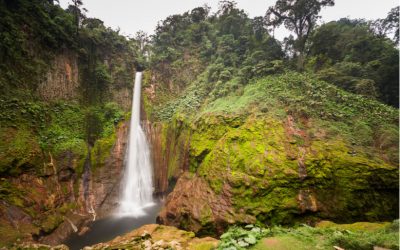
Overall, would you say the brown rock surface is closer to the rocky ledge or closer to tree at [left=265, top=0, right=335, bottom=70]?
the rocky ledge

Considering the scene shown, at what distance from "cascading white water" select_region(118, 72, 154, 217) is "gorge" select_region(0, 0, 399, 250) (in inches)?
3.3

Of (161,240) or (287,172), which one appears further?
(287,172)

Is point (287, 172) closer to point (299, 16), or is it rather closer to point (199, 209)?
point (199, 209)

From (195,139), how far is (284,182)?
5.88 m

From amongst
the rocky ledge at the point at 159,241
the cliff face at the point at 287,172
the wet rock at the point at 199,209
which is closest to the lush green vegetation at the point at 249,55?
the cliff face at the point at 287,172

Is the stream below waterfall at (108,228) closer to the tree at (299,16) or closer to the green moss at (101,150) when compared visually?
the green moss at (101,150)

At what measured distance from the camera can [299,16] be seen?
54.8ft

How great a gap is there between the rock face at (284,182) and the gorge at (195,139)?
0.05m

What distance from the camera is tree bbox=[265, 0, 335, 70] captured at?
15945mm

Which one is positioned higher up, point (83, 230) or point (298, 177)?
point (298, 177)

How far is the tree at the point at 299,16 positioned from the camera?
15.9 meters

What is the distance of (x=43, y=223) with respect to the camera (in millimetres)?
10406

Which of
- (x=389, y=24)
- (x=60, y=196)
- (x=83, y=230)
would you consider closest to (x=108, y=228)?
(x=83, y=230)

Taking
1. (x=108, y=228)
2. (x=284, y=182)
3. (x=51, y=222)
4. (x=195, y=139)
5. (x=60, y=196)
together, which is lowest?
(x=108, y=228)
